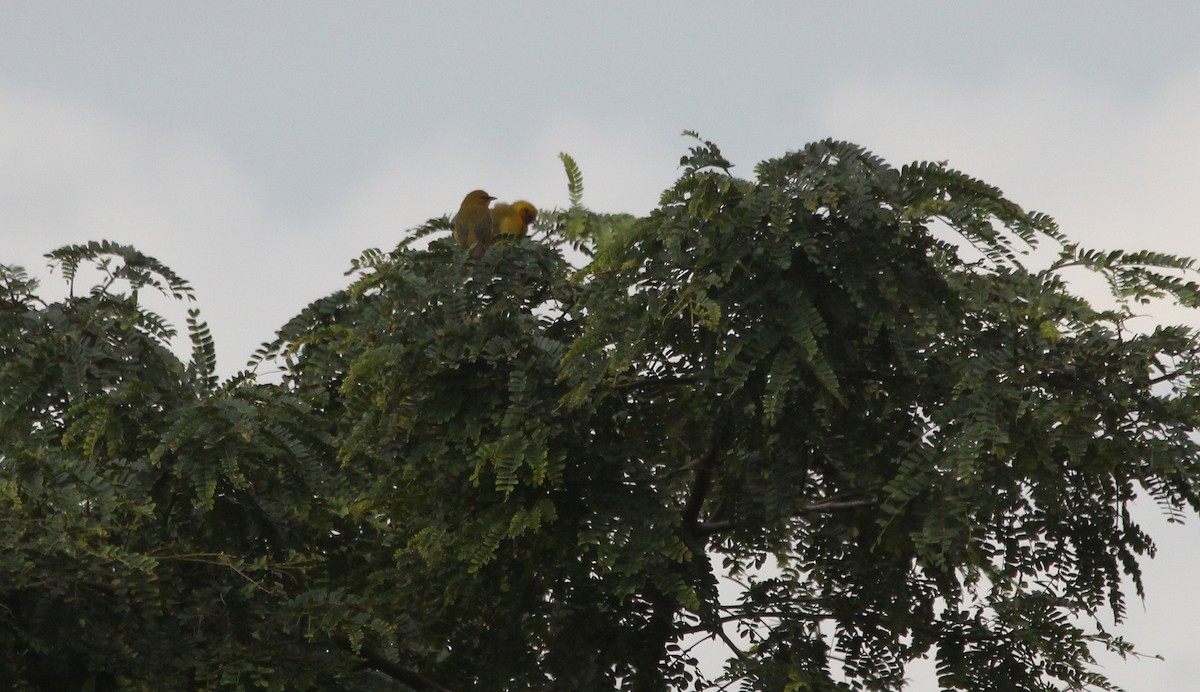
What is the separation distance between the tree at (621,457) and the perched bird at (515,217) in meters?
0.89

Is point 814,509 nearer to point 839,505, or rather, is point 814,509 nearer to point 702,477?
point 839,505

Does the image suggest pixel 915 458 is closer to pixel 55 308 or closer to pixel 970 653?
pixel 970 653

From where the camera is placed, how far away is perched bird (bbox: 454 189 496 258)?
850cm

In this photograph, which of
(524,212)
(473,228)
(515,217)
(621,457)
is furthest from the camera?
(515,217)

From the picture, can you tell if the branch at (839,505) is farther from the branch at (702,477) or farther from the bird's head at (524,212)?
the bird's head at (524,212)

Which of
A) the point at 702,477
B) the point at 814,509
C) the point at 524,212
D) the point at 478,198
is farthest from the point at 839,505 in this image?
the point at 478,198

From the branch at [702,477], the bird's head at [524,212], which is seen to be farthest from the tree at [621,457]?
the bird's head at [524,212]

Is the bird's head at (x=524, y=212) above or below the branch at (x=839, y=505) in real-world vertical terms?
above

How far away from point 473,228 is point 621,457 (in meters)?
1.98

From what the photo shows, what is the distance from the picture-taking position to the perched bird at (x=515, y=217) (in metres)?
9.47

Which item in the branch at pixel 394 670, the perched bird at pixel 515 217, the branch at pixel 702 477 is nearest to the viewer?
the branch at pixel 394 670

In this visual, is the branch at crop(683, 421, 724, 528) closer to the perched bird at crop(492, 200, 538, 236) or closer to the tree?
the tree

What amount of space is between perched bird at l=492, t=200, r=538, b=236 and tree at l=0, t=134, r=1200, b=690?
888 mm

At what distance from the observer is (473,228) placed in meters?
8.77
